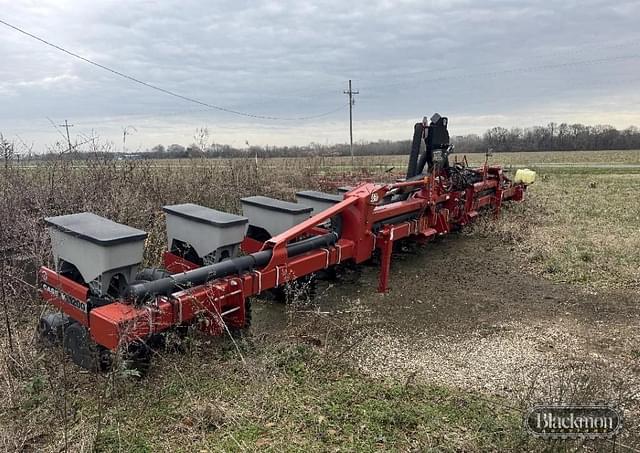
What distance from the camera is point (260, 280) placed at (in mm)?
3842

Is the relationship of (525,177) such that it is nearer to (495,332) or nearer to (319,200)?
(319,200)

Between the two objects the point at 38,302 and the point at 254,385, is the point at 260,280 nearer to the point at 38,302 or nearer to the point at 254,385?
the point at 254,385

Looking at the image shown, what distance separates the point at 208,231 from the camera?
3861 millimetres

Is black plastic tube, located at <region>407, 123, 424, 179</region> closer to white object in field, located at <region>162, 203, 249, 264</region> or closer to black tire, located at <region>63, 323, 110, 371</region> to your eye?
white object in field, located at <region>162, 203, 249, 264</region>

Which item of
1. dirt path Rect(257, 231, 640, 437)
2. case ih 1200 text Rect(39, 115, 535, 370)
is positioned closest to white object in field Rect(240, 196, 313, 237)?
case ih 1200 text Rect(39, 115, 535, 370)

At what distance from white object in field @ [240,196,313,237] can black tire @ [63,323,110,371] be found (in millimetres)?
2074

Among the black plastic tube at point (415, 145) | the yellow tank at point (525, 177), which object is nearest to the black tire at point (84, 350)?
the black plastic tube at point (415, 145)

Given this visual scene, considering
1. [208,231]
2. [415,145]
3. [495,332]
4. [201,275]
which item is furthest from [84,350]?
[415,145]

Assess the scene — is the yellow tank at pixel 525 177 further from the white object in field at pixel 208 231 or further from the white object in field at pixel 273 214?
the white object in field at pixel 208 231

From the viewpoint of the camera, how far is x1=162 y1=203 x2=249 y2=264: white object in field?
3.81m

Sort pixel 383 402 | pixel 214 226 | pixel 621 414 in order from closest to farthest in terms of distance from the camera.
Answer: pixel 621 414, pixel 383 402, pixel 214 226

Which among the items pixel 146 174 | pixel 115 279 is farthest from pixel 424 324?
pixel 146 174

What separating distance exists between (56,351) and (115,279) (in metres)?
0.70

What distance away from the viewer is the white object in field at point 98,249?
300 cm
